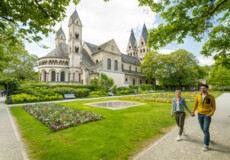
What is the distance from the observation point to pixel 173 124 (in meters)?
5.79

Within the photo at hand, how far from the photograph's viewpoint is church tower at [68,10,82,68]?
1298 inches

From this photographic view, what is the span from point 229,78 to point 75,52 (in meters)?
53.0

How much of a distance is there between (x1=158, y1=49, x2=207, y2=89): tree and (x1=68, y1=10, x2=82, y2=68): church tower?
2701 centimetres

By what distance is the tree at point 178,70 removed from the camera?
3812cm

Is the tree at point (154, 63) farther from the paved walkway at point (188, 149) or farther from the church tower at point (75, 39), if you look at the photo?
the paved walkway at point (188, 149)

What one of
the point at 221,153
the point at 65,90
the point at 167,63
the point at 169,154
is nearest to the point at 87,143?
the point at 169,154

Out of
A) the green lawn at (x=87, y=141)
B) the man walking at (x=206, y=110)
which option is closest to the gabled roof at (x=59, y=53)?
the green lawn at (x=87, y=141)

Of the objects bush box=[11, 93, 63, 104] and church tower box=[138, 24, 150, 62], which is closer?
bush box=[11, 93, 63, 104]

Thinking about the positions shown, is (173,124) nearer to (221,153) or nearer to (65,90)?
(221,153)

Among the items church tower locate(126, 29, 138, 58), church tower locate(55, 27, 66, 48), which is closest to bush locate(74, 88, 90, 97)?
church tower locate(55, 27, 66, 48)

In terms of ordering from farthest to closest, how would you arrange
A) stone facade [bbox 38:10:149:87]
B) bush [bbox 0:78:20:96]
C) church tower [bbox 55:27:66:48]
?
Result: church tower [bbox 55:27:66:48] → stone facade [bbox 38:10:149:87] → bush [bbox 0:78:20:96]

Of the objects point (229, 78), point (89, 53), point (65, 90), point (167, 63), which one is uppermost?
point (89, 53)

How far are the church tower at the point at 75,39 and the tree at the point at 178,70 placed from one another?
27.0 metres

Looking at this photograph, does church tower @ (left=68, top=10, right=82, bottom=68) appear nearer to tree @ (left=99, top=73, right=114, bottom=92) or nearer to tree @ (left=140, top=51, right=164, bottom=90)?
tree @ (left=99, top=73, right=114, bottom=92)
